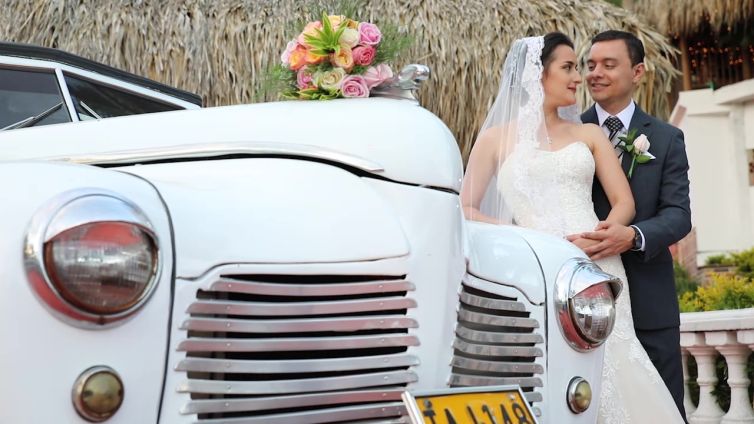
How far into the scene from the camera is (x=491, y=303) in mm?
2291

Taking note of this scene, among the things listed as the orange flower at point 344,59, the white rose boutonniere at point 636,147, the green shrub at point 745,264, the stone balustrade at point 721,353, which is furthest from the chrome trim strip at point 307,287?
the green shrub at point 745,264

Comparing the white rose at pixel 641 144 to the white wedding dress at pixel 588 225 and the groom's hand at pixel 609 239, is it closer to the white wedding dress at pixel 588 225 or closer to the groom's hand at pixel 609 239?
the white wedding dress at pixel 588 225

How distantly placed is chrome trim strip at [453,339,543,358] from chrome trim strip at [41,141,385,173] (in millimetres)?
428

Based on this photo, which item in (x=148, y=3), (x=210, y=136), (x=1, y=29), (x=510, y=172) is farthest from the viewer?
(x=148, y=3)

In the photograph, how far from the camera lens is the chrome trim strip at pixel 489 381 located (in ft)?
6.97

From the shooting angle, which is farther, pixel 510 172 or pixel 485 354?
pixel 510 172

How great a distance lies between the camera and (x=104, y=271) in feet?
5.25

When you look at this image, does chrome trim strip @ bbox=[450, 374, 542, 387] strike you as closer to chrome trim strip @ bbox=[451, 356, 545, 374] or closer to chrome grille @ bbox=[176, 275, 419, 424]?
chrome trim strip @ bbox=[451, 356, 545, 374]

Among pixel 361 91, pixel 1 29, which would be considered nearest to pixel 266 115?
pixel 361 91

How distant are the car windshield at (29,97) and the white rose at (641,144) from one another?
207 cm

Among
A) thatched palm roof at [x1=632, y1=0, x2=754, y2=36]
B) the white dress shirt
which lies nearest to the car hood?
the white dress shirt

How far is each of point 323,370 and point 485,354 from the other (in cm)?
53

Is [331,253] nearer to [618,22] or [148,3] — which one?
[148,3]

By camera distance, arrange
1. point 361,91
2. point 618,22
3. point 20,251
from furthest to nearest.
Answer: point 618,22 → point 361,91 → point 20,251
